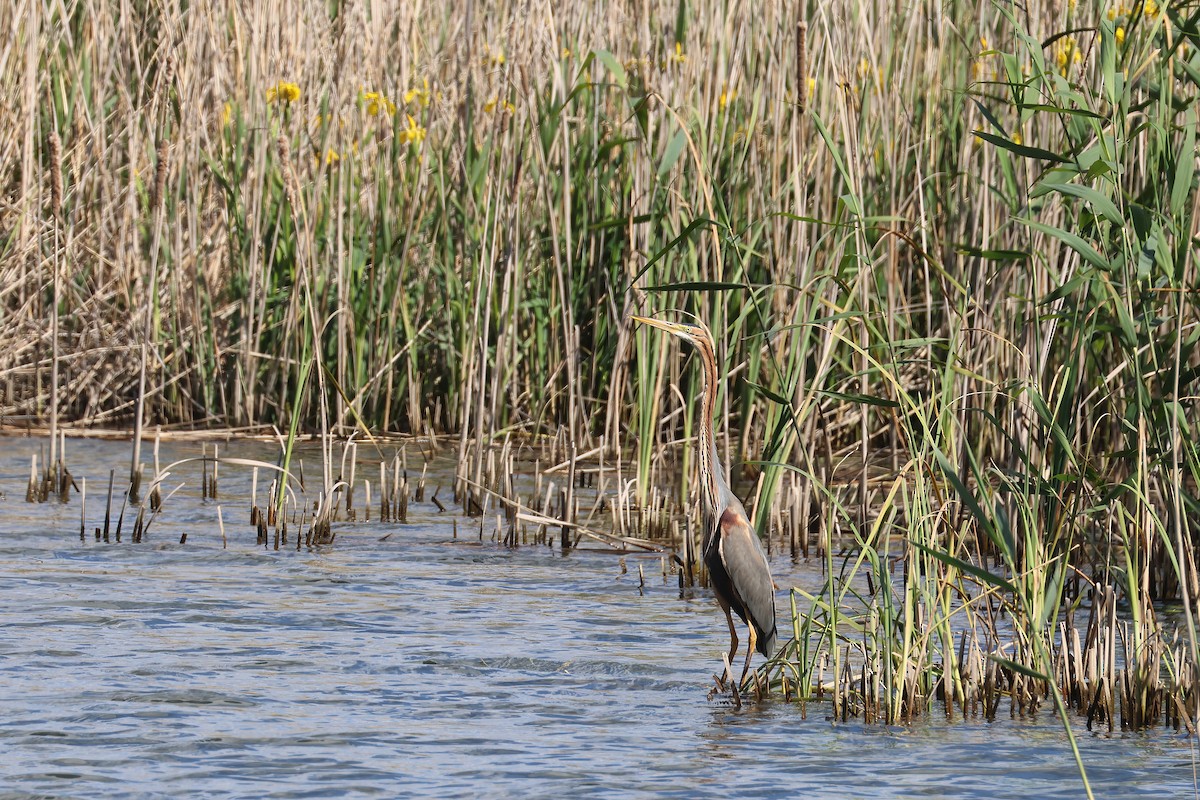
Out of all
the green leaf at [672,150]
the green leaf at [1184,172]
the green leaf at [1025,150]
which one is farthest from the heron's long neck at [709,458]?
the green leaf at [1184,172]

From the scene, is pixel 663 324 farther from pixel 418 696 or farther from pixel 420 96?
pixel 420 96

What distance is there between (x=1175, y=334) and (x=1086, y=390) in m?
1.47

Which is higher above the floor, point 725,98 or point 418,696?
point 725,98

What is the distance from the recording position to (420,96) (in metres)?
7.82

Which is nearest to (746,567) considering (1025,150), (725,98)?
(1025,150)

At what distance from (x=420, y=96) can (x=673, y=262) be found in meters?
2.12

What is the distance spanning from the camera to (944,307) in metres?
6.32

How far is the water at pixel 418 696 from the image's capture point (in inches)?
142

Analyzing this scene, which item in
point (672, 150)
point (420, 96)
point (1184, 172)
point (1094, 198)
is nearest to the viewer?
point (1094, 198)

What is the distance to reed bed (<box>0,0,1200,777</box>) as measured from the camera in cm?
436

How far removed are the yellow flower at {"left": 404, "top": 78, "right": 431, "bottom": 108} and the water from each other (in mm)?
2348

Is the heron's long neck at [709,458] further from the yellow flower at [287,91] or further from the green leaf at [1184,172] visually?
the yellow flower at [287,91]

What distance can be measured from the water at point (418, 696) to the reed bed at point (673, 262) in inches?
7.8

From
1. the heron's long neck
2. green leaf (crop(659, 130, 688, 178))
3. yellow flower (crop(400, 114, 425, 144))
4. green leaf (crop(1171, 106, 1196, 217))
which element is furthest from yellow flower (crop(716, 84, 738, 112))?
green leaf (crop(1171, 106, 1196, 217))
